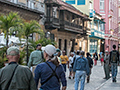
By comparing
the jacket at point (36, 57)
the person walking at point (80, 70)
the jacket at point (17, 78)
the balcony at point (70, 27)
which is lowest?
the person walking at point (80, 70)

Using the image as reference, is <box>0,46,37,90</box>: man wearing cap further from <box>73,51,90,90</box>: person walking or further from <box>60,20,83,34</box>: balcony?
<box>60,20,83,34</box>: balcony

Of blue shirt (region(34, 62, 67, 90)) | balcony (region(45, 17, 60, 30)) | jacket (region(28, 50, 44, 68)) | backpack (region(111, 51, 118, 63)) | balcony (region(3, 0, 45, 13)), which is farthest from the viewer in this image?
balcony (region(45, 17, 60, 30))

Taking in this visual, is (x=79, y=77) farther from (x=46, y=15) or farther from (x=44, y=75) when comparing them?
(x=46, y=15)

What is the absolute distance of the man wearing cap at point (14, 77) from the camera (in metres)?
4.22

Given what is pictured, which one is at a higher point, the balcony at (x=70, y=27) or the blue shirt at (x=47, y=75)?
the balcony at (x=70, y=27)

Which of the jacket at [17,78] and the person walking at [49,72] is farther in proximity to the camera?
the person walking at [49,72]

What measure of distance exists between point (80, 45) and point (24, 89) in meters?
40.5

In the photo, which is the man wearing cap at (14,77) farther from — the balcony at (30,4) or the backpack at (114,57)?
the balcony at (30,4)

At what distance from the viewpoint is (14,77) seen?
13.9 ft

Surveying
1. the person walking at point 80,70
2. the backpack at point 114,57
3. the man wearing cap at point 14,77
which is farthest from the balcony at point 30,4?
the man wearing cap at point 14,77

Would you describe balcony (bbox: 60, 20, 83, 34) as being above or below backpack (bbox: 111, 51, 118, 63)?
above

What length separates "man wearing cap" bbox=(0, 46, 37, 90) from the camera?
4223mm

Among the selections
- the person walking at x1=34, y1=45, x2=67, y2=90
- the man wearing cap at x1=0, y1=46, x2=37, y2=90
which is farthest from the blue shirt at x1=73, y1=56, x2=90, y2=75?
the man wearing cap at x1=0, y1=46, x2=37, y2=90

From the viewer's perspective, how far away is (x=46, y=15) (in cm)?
3131
